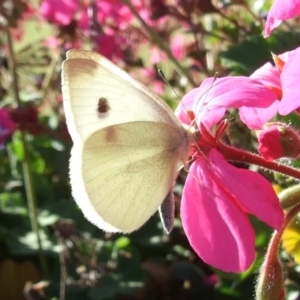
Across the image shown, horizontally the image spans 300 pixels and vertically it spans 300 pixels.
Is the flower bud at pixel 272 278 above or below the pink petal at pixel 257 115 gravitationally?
below

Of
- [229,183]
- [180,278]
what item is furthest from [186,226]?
[180,278]

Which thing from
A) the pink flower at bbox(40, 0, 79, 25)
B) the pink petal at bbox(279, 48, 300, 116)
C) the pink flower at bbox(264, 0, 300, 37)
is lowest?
the pink flower at bbox(40, 0, 79, 25)

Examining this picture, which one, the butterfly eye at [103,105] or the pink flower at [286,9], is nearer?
the pink flower at [286,9]

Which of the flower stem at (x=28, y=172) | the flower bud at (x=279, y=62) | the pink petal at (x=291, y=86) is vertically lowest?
the flower stem at (x=28, y=172)

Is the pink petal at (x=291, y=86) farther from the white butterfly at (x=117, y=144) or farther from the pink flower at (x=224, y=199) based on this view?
the white butterfly at (x=117, y=144)

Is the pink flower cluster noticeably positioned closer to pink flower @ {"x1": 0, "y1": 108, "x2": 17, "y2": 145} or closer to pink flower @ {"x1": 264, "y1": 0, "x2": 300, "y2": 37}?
pink flower @ {"x1": 264, "y1": 0, "x2": 300, "y2": 37}

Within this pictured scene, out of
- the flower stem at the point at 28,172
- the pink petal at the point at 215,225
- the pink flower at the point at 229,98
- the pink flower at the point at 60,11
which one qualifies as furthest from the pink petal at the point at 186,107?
the pink flower at the point at 60,11

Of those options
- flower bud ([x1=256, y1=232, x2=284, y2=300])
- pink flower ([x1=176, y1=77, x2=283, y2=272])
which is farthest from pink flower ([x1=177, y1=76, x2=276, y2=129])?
flower bud ([x1=256, y1=232, x2=284, y2=300])
